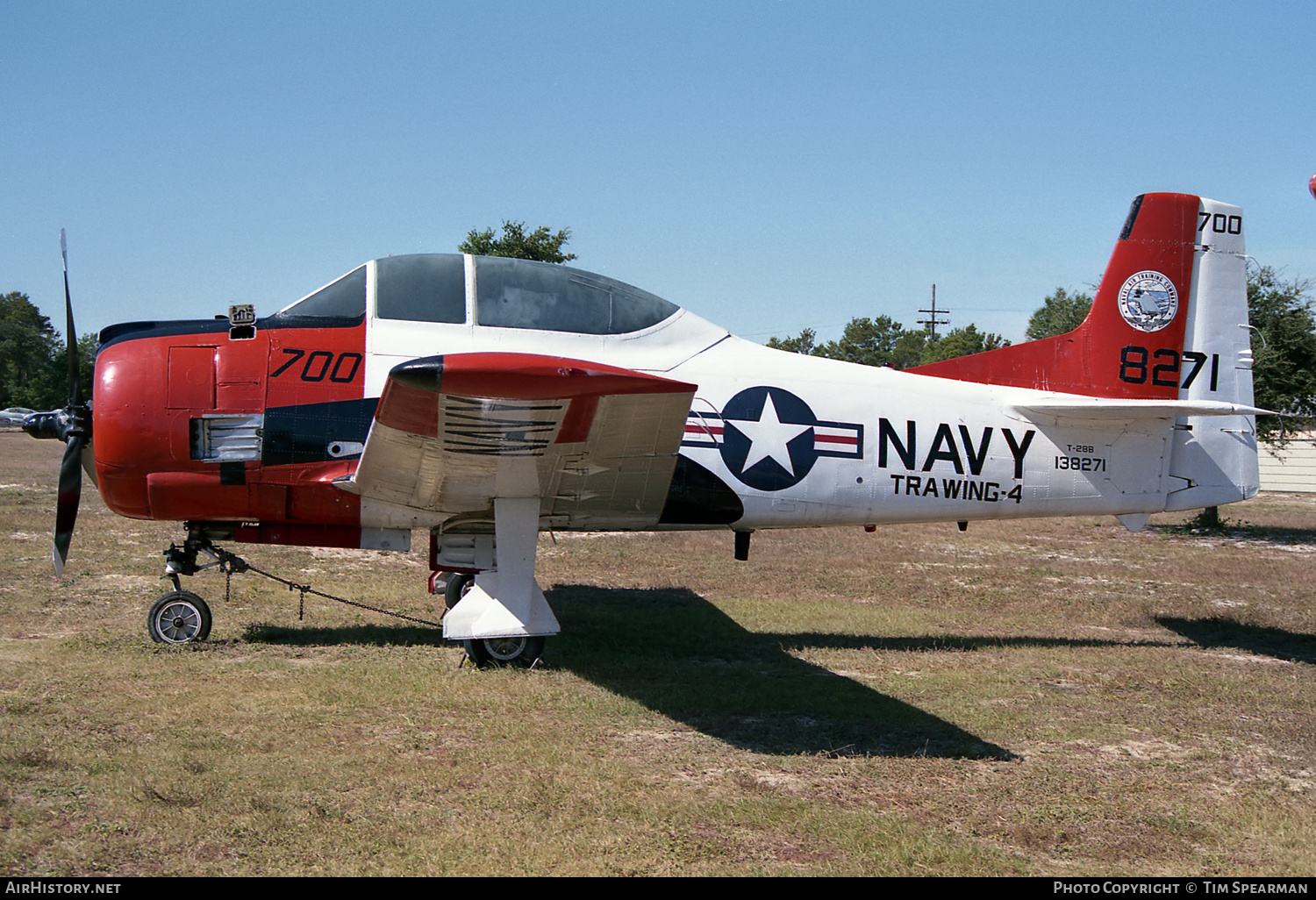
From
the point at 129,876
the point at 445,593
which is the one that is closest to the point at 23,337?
the point at 445,593

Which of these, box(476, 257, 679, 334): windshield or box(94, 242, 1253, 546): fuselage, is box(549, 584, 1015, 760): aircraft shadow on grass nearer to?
box(94, 242, 1253, 546): fuselage

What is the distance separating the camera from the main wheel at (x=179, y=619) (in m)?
7.92

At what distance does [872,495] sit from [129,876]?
20.8 ft

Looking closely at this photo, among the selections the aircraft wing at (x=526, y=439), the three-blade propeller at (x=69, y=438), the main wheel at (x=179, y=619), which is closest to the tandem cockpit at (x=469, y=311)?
the aircraft wing at (x=526, y=439)

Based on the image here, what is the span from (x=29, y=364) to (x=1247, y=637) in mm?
79804

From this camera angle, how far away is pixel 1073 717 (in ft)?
22.3

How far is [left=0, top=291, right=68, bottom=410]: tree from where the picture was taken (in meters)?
60.1

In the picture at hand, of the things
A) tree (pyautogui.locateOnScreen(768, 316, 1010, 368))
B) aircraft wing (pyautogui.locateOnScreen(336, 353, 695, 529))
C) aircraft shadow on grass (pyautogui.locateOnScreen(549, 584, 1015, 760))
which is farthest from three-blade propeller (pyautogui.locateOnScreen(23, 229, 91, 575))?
tree (pyautogui.locateOnScreen(768, 316, 1010, 368))

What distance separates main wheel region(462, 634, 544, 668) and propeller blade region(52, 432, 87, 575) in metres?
3.46

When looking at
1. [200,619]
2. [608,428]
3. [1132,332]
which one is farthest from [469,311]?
[1132,332]

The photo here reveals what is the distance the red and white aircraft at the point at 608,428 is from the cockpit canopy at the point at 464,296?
2 centimetres

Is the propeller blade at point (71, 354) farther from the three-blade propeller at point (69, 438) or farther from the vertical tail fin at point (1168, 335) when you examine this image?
the vertical tail fin at point (1168, 335)

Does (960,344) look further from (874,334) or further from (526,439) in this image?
(526,439)
